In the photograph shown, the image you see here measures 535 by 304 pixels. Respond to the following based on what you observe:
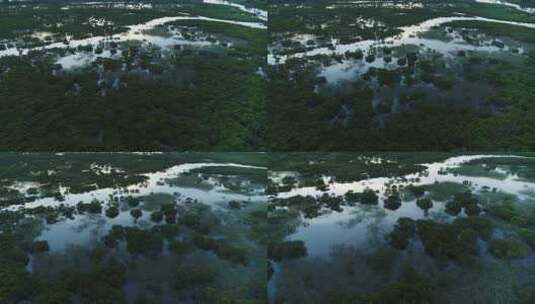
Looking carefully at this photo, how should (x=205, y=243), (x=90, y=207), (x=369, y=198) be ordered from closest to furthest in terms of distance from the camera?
1. (x=205, y=243)
2. (x=90, y=207)
3. (x=369, y=198)

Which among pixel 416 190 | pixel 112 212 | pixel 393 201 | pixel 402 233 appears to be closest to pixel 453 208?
pixel 416 190

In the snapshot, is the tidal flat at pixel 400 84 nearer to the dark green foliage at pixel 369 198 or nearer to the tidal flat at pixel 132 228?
the dark green foliage at pixel 369 198

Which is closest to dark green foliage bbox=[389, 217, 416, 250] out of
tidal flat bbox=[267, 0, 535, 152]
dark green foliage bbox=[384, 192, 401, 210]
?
dark green foliage bbox=[384, 192, 401, 210]

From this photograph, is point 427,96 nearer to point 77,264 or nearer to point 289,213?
point 289,213

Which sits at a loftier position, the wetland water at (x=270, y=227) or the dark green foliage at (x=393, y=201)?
the dark green foliage at (x=393, y=201)

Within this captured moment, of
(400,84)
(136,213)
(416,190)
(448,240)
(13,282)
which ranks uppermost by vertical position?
(400,84)

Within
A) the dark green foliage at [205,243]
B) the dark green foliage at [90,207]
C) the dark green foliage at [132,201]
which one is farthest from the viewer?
the dark green foliage at [132,201]

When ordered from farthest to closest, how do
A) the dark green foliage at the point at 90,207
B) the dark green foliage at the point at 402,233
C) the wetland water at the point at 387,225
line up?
the dark green foliage at the point at 90,207 → the dark green foliage at the point at 402,233 → the wetland water at the point at 387,225

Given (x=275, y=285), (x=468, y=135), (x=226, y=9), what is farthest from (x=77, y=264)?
(x=226, y=9)

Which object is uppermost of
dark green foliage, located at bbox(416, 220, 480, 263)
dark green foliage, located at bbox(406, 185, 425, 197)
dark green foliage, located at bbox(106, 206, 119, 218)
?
dark green foliage, located at bbox(406, 185, 425, 197)

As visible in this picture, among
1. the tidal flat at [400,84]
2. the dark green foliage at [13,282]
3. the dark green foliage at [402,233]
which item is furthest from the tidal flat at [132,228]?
the dark green foliage at [402,233]

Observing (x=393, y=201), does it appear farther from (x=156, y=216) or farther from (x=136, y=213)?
(x=136, y=213)

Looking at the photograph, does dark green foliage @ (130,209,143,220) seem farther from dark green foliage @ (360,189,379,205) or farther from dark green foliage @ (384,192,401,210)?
dark green foliage @ (384,192,401,210)
